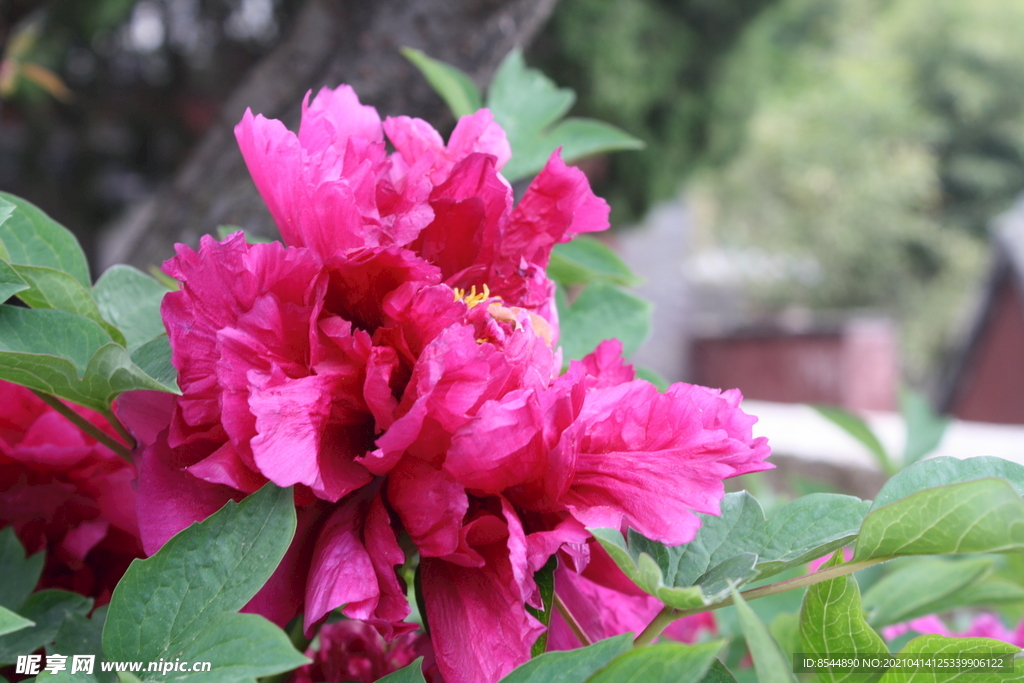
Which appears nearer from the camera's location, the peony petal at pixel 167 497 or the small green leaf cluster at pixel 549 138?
the peony petal at pixel 167 497

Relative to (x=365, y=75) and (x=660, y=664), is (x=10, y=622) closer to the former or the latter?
(x=660, y=664)

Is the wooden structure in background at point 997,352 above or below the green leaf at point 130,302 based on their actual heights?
below

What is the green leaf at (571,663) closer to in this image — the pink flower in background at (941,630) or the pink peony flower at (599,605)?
the pink peony flower at (599,605)

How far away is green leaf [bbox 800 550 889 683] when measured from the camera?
302 mm

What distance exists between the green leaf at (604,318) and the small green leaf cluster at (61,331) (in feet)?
0.72

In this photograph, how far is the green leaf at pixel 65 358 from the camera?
11.4 inches

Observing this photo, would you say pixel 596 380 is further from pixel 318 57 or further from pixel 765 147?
pixel 765 147

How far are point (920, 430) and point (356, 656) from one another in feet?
2.08

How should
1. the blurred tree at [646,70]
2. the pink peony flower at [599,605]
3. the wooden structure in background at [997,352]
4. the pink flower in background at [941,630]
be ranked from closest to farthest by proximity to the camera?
1. the pink peony flower at [599,605]
2. the pink flower in background at [941,630]
3. the blurred tree at [646,70]
4. the wooden structure in background at [997,352]

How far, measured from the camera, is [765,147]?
1375 centimetres

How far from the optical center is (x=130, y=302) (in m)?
0.39

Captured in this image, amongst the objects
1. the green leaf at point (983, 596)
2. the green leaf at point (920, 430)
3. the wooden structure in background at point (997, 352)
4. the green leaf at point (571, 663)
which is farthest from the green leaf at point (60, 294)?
the wooden structure in background at point (997, 352)

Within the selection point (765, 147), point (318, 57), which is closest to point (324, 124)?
point (318, 57)

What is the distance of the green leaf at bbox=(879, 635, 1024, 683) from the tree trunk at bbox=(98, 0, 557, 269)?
1.93 feet
